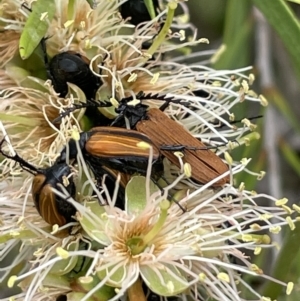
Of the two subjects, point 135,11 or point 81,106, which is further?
point 135,11

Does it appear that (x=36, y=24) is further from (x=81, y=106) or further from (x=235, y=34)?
Result: (x=235, y=34)

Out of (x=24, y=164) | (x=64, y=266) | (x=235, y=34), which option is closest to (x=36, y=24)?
(x=24, y=164)

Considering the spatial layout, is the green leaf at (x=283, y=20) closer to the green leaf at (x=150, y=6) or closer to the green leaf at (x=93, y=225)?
the green leaf at (x=150, y=6)

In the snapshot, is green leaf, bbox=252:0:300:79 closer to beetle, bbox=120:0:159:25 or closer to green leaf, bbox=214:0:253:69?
beetle, bbox=120:0:159:25

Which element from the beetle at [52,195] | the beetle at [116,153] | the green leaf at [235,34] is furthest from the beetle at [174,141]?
the green leaf at [235,34]

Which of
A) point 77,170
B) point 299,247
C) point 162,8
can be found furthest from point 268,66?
point 77,170
